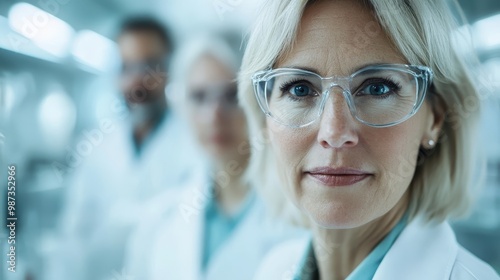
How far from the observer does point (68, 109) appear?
1225mm

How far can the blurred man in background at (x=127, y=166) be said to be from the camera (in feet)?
4.10

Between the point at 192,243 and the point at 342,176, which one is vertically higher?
the point at 342,176

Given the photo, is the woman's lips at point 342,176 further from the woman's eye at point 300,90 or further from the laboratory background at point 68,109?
the laboratory background at point 68,109

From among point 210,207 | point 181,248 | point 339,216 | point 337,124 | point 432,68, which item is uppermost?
point 432,68

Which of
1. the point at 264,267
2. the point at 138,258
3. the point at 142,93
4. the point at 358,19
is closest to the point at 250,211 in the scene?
the point at 264,267

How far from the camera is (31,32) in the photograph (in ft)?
3.69

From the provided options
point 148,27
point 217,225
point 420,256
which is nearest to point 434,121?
point 420,256

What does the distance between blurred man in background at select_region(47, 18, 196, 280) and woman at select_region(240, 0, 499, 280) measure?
0.56 m

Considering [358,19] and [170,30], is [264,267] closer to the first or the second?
[358,19]

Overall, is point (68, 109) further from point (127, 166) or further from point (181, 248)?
point (181, 248)

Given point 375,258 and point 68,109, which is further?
point 68,109

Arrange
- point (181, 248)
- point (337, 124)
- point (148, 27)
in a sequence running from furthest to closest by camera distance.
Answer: point (148, 27) < point (181, 248) < point (337, 124)

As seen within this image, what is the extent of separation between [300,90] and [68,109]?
0.78m

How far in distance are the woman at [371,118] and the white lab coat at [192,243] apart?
0.97ft
